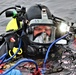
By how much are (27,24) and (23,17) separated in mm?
497

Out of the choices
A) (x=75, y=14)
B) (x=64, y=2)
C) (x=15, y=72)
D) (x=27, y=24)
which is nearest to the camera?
(x=15, y=72)

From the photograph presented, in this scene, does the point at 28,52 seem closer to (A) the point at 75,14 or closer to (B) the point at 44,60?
(B) the point at 44,60

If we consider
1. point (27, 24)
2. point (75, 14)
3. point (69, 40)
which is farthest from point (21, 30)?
point (75, 14)

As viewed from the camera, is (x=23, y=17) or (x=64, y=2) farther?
(x=64, y=2)

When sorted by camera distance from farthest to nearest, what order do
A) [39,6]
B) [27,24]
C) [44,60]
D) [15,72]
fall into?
[39,6] < [27,24] < [44,60] < [15,72]

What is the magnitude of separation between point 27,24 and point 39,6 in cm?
Result: 101

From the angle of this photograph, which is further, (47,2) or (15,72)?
(47,2)

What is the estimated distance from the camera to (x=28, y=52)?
902 cm

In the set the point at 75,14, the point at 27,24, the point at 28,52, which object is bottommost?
the point at 75,14

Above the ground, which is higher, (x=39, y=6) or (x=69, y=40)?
(x=39, y=6)

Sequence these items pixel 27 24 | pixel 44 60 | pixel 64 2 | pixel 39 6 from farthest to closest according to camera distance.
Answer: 1. pixel 64 2
2. pixel 39 6
3. pixel 27 24
4. pixel 44 60

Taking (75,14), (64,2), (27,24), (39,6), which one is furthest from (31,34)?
(64,2)

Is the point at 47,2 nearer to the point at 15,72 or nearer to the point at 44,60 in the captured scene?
the point at 44,60

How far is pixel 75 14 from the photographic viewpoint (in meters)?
19.1
